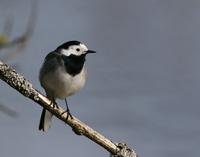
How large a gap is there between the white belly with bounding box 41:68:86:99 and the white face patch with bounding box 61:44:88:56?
8.4 inches

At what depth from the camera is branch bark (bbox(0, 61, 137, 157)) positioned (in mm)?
1581

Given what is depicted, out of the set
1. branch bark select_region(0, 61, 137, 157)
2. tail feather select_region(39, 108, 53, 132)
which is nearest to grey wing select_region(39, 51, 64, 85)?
tail feather select_region(39, 108, 53, 132)

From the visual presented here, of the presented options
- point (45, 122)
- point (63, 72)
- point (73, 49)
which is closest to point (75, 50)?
point (73, 49)

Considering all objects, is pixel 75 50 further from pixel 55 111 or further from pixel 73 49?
pixel 55 111

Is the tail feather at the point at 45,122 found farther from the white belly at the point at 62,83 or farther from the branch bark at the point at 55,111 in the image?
the branch bark at the point at 55,111

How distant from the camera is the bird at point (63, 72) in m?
2.86

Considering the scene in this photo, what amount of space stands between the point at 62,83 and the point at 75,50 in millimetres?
340

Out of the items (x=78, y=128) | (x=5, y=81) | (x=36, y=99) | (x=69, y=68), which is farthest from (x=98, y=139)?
(x=69, y=68)

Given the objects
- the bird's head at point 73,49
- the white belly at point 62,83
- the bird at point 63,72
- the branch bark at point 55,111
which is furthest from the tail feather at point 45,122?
the branch bark at point 55,111

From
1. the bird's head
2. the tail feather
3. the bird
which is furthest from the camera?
the bird's head

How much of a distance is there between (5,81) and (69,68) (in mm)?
1435

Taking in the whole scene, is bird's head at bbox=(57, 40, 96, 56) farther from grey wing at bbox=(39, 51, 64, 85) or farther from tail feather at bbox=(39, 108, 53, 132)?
tail feather at bbox=(39, 108, 53, 132)

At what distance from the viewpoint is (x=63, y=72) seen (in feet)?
9.68

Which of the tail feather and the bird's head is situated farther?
the bird's head
